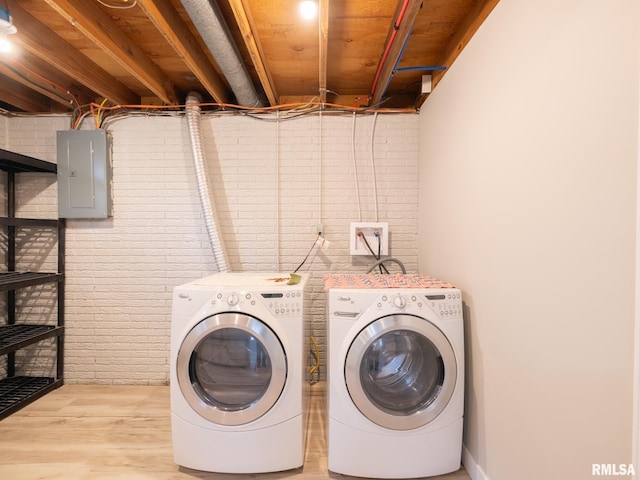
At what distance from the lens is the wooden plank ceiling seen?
156 centimetres

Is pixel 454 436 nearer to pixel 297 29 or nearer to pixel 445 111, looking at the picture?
pixel 445 111

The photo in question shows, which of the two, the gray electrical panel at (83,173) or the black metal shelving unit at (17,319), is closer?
the black metal shelving unit at (17,319)

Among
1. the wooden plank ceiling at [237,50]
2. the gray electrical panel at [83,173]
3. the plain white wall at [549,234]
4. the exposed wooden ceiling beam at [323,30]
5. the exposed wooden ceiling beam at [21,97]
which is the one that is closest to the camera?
the plain white wall at [549,234]

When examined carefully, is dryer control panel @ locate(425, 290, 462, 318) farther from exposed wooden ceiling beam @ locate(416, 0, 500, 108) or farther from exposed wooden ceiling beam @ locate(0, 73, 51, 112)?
exposed wooden ceiling beam @ locate(0, 73, 51, 112)

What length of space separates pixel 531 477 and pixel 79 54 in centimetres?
329

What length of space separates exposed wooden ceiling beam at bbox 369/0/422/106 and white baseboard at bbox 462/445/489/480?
2176mm

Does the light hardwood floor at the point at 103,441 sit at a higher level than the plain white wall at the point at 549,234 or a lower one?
lower

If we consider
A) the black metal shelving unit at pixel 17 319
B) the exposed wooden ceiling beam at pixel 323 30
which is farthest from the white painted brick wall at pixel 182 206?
the exposed wooden ceiling beam at pixel 323 30

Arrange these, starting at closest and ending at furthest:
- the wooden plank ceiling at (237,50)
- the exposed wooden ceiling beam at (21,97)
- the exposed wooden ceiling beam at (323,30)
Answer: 1. the exposed wooden ceiling beam at (323,30)
2. the wooden plank ceiling at (237,50)
3. the exposed wooden ceiling beam at (21,97)

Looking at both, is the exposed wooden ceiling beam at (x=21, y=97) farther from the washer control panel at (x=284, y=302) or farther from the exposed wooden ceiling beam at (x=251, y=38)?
the washer control panel at (x=284, y=302)

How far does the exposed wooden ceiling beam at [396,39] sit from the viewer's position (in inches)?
55.6

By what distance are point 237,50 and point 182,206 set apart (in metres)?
1.23

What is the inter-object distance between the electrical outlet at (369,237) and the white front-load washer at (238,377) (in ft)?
3.09

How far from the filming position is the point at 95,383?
2.42 m
